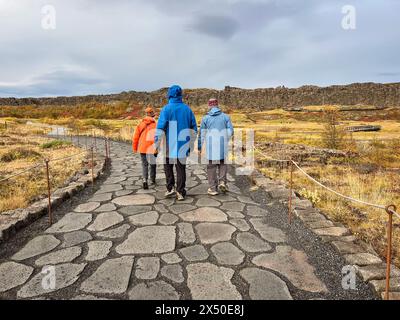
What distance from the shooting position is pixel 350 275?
3.16m

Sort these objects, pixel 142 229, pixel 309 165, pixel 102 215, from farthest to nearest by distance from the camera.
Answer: pixel 309 165, pixel 102 215, pixel 142 229

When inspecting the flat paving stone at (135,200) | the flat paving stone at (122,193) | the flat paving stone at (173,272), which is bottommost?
the flat paving stone at (173,272)

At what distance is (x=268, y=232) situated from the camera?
439 cm

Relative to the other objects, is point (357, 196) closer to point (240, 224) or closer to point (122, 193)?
point (240, 224)

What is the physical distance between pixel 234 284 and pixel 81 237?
7.28 ft

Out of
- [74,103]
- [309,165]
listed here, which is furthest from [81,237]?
[74,103]

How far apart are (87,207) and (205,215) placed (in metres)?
2.11

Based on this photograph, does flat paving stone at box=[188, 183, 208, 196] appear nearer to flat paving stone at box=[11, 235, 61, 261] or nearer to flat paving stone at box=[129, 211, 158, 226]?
flat paving stone at box=[129, 211, 158, 226]

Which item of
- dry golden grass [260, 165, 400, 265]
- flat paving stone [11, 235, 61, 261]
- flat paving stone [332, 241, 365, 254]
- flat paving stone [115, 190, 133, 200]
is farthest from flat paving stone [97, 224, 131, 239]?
dry golden grass [260, 165, 400, 265]

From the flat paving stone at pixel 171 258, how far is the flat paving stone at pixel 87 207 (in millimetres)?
2236

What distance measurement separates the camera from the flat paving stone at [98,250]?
11.8 ft

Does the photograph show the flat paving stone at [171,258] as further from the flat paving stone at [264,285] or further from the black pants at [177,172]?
the black pants at [177,172]

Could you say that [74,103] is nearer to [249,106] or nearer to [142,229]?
[249,106]

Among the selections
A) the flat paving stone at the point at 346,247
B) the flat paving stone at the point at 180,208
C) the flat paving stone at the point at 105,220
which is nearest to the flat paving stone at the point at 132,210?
the flat paving stone at the point at 105,220
